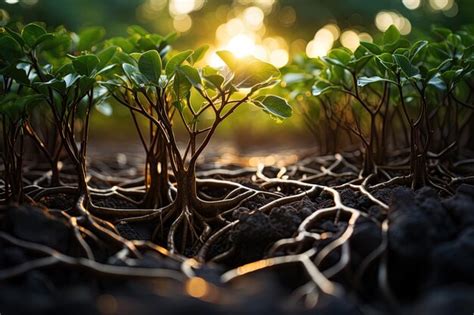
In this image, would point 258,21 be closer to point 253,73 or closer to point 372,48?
point 372,48

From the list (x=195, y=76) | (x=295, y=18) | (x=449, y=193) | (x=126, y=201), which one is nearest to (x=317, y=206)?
(x=449, y=193)

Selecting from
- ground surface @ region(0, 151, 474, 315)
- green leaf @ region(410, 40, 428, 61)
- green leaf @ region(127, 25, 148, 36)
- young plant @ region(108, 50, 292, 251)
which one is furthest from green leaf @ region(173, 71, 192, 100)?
green leaf @ region(410, 40, 428, 61)

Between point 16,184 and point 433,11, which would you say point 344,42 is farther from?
point 16,184

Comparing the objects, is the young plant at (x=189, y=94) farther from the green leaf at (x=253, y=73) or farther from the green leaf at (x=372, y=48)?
the green leaf at (x=372, y=48)

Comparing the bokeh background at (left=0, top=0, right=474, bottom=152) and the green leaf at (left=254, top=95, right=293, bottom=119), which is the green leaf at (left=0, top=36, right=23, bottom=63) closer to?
the green leaf at (left=254, top=95, right=293, bottom=119)

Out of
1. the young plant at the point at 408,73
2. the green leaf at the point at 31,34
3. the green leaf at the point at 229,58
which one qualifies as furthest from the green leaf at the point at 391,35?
the green leaf at the point at 31,34

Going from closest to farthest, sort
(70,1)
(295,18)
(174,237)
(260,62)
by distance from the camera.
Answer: (260,62)
(174,237)
(70,1)
(295,18)
